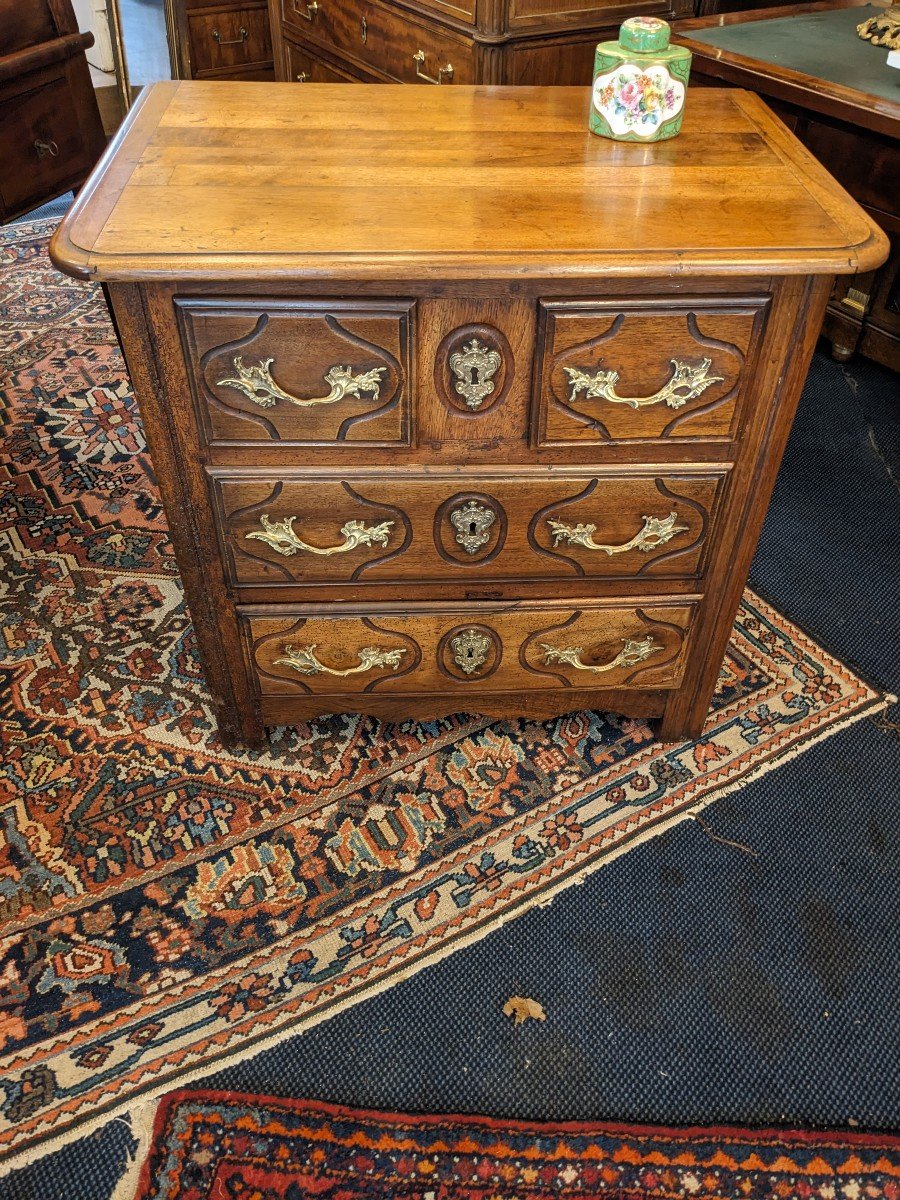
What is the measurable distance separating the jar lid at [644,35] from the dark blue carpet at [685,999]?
4.06ft

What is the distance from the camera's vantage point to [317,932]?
152 centimetres

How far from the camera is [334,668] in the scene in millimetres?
1632

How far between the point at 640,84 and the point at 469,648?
90cm

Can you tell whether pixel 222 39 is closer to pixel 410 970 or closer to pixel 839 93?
pixel 839 93

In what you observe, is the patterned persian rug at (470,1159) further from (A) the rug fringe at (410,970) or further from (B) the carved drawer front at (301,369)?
(B) the carved drawer front at (301,369)

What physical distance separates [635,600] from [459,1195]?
89 cm

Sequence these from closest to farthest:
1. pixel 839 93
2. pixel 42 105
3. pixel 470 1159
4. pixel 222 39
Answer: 1. pixel 470 1159
2. pixel 839 93
3. pixel 42 105
4. pixel 222 39

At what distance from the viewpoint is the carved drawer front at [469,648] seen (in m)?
1.57

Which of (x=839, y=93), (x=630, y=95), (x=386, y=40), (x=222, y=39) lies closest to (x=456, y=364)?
(x=630, y=95)

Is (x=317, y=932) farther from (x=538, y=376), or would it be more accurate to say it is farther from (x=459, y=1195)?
(x=538, y=376)

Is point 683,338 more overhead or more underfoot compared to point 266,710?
more overhead

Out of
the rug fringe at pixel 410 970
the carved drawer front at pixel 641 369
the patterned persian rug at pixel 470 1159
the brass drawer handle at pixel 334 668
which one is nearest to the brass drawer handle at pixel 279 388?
the carved drawer front at pixel 641 369

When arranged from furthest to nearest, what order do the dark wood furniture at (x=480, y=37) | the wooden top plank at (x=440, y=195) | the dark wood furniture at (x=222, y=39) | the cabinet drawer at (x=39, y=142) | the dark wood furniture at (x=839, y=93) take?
1. the dark wood furniture at (x=222, y=39)
2. the cabinet drawer at (x=39, y=142)
3. the dark wood furniture at (x=480, y=37)
4. the dark wood furniture at (x=839, y=93)
5. the wooden top plank at (x=440, y=195)

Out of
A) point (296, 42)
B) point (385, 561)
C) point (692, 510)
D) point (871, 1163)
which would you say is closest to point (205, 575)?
point (385, 561)
